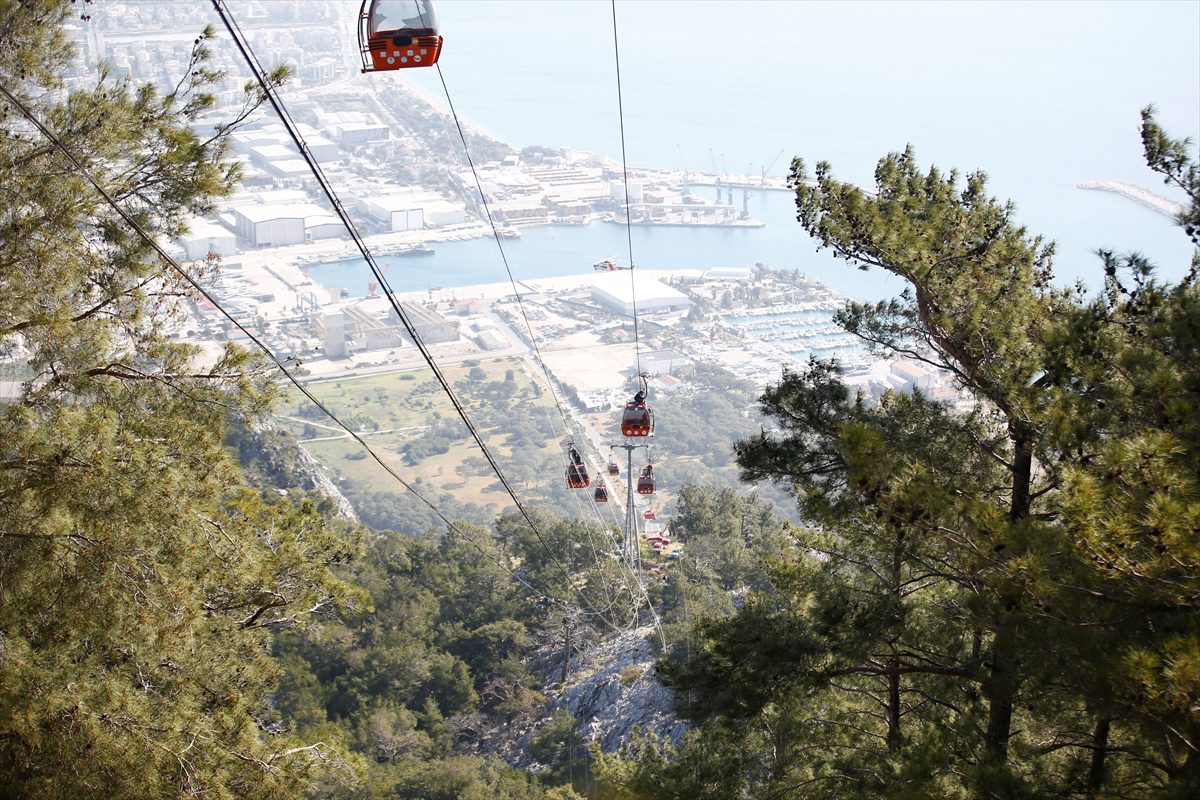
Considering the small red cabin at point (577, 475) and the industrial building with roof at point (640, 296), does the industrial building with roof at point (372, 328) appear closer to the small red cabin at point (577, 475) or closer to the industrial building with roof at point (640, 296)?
the industrial building with roof at point (640, 296)

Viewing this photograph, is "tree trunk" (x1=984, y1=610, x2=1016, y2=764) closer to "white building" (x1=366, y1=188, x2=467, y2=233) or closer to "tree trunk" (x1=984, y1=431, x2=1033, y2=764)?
"tree trunk" (x1=984, y1=431, x2=1033, y2=764)

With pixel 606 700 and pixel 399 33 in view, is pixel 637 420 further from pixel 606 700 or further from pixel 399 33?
pixel 399 33

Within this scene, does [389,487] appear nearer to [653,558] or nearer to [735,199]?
[653,558]

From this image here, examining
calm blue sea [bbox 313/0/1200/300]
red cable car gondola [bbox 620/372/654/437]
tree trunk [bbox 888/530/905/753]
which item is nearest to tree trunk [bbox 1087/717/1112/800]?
tree trunk [bbox 888/530/905/753]

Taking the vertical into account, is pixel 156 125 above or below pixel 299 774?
above

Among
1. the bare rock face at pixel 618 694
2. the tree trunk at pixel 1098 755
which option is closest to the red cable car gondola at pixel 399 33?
the tree trunk at pixel 1098 755

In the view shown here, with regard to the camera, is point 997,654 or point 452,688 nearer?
point 997,654

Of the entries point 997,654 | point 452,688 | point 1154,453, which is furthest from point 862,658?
point 452,688
